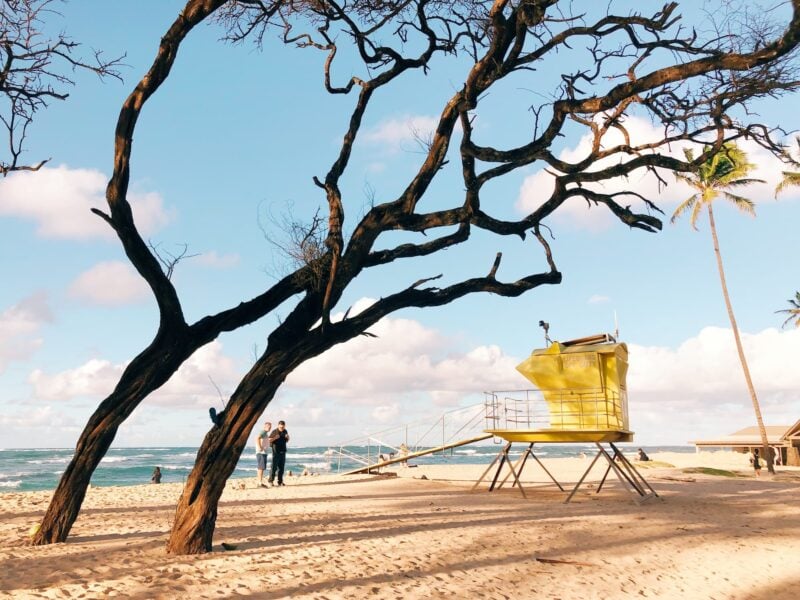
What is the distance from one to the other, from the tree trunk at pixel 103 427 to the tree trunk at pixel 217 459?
1518 mm

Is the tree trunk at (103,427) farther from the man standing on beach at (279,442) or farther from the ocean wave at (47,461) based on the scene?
the ocean wave at (47,461)

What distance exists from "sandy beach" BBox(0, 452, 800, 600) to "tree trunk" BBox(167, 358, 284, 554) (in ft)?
0.91

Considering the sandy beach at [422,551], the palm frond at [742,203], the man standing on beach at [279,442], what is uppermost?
the palm frond at [742,203]

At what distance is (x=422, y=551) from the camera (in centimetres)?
856

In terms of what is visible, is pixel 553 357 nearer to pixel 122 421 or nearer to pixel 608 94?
pixel 608 94

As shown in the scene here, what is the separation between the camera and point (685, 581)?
835 centimetres

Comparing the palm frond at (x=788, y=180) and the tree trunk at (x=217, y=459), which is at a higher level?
the palm frond at (x=788, y=180)

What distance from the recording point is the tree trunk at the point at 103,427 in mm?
9000

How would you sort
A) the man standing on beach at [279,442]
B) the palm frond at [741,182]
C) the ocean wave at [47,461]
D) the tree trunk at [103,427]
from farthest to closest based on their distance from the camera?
the ocean wave at [47,461] → the palm frond at [741,182] → the man standing on beach at [279,442] → the tree trunk at [103,427]

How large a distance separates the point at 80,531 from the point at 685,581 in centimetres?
869

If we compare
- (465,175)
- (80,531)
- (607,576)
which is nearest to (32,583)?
(80,531)

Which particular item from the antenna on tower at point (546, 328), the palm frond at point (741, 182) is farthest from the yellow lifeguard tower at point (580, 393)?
the palm frond at point (741, 182)

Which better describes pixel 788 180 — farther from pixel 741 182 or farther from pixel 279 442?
pixel 279 442

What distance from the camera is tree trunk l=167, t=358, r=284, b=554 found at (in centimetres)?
811
